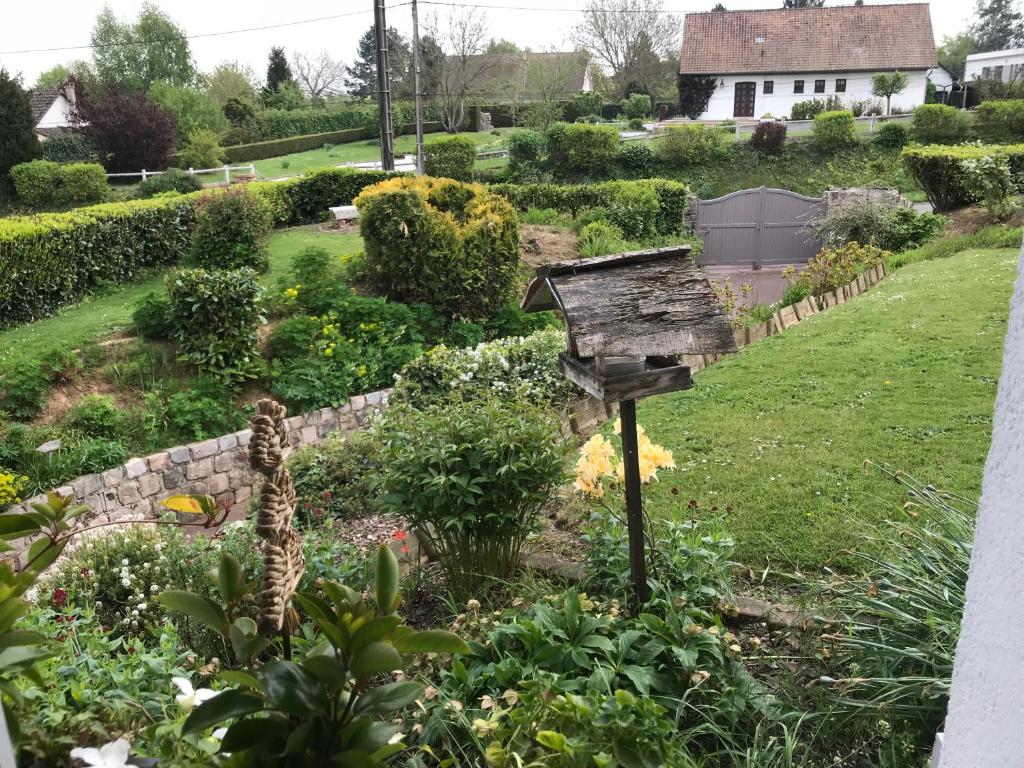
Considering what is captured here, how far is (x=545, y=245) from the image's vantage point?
1330 cm

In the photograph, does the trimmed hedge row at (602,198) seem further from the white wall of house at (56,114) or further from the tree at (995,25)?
the tree at (995,25)

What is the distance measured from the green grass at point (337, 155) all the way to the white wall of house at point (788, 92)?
11.8 metres

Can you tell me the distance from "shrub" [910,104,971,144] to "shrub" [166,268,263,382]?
2482cm

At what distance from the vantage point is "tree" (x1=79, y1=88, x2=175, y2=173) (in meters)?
25.5

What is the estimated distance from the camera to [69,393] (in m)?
7.05

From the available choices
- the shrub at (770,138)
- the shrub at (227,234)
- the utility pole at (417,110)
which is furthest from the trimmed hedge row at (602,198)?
the shrub at (227,234)

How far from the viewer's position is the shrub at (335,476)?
5799 mm

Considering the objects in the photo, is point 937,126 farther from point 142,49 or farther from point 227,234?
point 142,49

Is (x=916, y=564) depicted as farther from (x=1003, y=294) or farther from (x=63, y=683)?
(x=1003, y=294)

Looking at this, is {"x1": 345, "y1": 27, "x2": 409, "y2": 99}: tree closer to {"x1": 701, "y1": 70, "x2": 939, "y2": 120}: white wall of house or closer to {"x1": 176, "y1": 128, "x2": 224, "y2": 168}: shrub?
{"x1": 176, "y1": 128, "x2": 224, "y2": 168}: shrub

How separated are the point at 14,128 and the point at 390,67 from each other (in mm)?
21696

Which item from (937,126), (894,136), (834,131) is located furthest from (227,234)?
(937,126)

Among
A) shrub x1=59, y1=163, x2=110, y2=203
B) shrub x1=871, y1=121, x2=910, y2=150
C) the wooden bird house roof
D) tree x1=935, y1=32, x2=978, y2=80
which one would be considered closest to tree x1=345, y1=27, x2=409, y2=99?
shrub x1=59, y1=163, x2=110, y2=203

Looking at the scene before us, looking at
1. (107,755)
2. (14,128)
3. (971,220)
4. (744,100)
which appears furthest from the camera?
(744,100)
